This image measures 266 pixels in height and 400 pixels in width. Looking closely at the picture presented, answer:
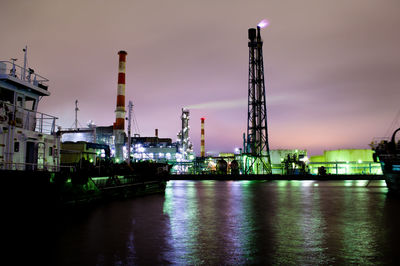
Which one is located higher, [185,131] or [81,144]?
[185,131]

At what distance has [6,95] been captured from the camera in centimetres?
1583

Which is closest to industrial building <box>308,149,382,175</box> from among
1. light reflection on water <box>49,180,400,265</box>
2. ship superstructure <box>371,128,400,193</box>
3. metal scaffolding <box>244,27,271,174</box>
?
metal scaffolding <box>244,27,271,174</box>

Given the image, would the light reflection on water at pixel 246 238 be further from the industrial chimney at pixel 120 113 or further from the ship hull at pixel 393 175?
the industrial chimney at pixel 120 113

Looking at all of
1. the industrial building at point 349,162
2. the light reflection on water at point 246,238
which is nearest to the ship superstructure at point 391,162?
the light reflection on water at point 246,238

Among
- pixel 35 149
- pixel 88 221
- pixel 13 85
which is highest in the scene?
pixel 13 85

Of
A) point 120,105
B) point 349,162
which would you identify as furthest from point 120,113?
point 349,162

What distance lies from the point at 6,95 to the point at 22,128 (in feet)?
6.33

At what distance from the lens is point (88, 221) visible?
495 inches

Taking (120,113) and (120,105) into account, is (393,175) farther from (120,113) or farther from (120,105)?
(120,105)

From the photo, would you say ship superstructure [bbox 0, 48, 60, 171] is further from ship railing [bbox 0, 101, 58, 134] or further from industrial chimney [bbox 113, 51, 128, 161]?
industrial chimney [bbox 113, 51, 128, 161]

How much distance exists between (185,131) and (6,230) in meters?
88.3

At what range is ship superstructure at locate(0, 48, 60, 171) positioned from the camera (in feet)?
47.2

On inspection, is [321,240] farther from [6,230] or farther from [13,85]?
[13,85]

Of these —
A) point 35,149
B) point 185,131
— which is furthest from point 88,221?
point 185,131
